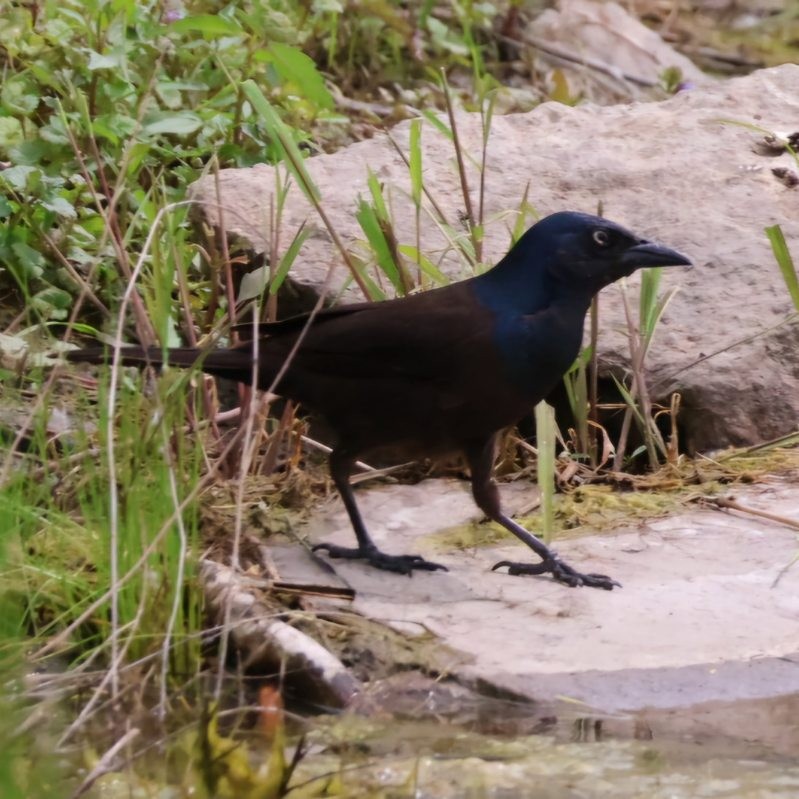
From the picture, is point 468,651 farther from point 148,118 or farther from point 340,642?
point 148,118

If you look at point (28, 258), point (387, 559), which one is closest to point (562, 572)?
point (387, 559)

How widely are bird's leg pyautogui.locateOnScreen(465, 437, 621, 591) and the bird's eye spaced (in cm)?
58

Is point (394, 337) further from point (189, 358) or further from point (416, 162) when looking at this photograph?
point (416, 162)

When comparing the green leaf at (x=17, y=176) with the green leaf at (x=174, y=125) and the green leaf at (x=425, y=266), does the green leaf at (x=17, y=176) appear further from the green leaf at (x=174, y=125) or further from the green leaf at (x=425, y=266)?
the green leaf at (x=425, y=266)

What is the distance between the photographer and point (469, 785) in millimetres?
2578

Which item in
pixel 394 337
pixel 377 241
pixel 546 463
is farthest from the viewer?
pixel 377 241

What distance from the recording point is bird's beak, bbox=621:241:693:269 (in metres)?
3.78

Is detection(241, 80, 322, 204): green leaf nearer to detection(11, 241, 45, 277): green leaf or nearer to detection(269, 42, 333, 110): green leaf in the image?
detection(269, 42, 333, 110): green leaf

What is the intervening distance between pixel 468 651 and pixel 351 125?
417cm

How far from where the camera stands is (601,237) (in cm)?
379

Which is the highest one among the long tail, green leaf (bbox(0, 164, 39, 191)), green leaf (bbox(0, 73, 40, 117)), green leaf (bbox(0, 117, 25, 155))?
green leaf (bbox(0, 73, 40, 117))

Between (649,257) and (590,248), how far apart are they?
153mm

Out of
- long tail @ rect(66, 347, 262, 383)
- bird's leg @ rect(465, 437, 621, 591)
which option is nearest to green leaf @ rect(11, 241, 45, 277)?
long tail @ rect(66, 347, 262, 383)

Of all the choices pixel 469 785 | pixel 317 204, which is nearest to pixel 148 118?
pixel 317 204
